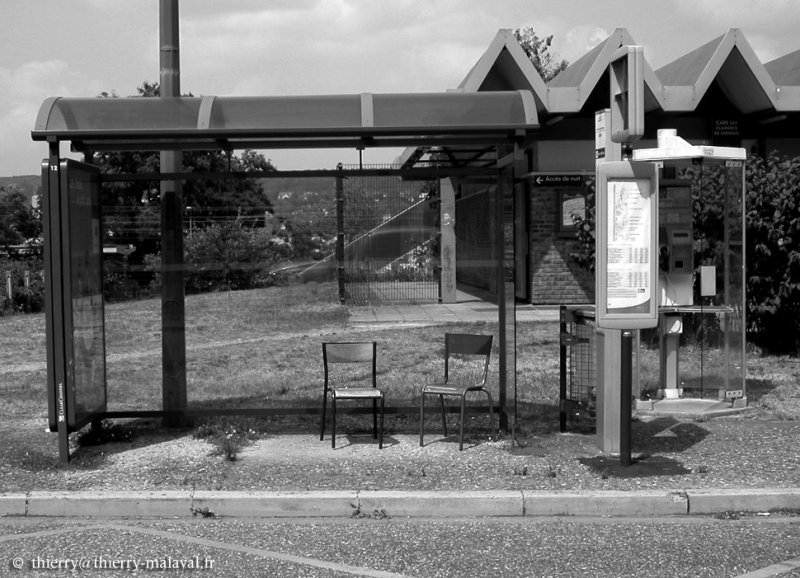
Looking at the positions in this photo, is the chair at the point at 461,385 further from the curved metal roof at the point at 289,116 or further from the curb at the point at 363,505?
the curved metal roof at the point at 289,116

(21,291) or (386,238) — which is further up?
(386,238)

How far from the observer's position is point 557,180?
2162 cm

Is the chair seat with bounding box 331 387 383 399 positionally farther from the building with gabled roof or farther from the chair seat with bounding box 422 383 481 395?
the building with gabled roof

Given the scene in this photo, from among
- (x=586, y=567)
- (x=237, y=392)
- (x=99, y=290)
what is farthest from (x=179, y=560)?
(x=237, y=392)

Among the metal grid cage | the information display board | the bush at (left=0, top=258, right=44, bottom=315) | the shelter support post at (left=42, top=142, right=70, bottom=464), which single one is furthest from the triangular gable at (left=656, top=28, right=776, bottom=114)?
the bush at (left=0, top=258, right=44, bottom=315)

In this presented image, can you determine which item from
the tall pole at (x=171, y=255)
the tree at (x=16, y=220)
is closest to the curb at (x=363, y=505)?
the tall pole at (x=171, y=255)

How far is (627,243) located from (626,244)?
11 mm

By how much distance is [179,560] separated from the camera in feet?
19.7

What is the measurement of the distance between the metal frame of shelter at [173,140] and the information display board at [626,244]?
3.32 ft

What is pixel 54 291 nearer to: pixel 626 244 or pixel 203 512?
pixel 203 512

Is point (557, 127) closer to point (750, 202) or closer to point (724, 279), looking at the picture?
point (750, 202)

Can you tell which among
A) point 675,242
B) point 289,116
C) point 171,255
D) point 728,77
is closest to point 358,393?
point 171,255

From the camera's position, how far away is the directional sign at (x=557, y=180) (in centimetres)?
2153

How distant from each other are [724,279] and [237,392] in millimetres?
5552
